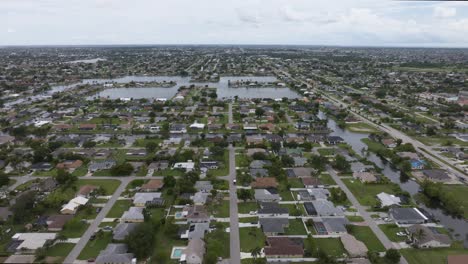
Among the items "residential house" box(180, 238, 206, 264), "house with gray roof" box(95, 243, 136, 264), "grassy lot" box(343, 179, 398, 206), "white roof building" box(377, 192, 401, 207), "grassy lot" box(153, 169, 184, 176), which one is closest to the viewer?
"house with gray roof" box(95, 243, 136, 264)


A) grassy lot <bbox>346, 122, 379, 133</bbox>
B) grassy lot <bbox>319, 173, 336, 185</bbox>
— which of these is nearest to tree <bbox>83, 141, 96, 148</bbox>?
grassy lot <bbox>319, 173, 336, 185</bbox>

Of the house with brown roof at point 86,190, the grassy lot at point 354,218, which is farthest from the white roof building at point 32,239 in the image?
the grassy lot at point 354,218

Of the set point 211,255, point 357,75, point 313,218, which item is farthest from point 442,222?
point 357,75

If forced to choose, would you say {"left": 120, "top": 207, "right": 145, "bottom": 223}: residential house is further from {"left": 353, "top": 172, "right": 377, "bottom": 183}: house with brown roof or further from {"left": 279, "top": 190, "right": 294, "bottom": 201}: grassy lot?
{"left": 353, "top": 172, "right": 377, "bottom": 183}: house with brown roof

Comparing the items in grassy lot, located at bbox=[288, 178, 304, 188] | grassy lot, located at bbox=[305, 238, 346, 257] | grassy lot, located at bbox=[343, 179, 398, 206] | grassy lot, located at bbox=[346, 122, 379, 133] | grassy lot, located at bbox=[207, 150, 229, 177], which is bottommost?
grassy lot, located at bbox=[305, 238, 346, 257]

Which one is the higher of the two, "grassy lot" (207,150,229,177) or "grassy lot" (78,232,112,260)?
"grassy lot" (207,150,229,177)

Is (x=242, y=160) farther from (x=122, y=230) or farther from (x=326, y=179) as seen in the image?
(x=122, y=230)

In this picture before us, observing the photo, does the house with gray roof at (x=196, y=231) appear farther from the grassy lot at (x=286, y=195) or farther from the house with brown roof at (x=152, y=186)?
the grassy lot at (x=286, y=195)
